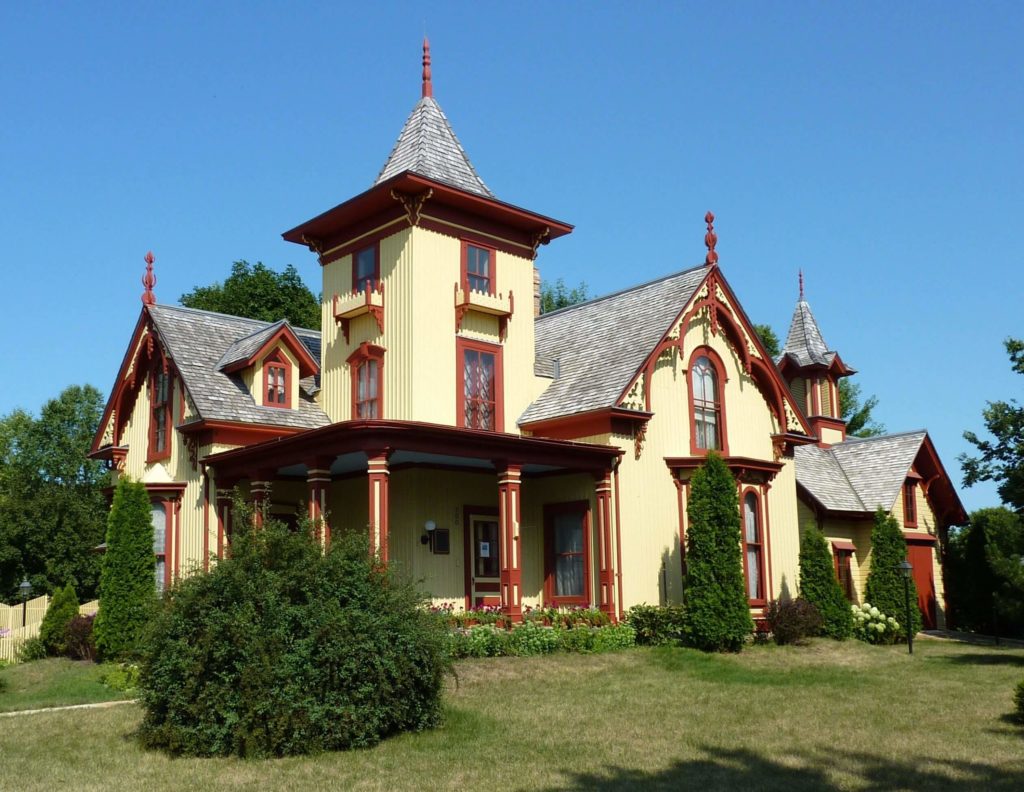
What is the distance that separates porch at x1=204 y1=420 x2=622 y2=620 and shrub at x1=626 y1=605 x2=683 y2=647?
60cm

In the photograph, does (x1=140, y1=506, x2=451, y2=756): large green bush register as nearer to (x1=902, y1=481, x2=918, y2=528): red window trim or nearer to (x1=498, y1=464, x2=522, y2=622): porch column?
(x1=498, y1=464, x2=522, y2=622): porch column

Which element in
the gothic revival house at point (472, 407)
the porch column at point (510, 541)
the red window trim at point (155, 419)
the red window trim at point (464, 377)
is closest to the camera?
the porch column at point (510, 541)

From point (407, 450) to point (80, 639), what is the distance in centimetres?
980

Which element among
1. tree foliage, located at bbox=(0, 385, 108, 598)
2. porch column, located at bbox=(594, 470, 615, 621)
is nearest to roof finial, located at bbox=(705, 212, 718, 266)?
porch column, located at bbox=(594, 470, 615, 621)

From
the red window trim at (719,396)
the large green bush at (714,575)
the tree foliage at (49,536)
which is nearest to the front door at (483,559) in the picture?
the large green bush at (714,575)

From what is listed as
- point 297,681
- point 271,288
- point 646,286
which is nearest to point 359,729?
point 297,681

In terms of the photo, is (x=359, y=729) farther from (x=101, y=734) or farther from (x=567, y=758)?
(x=101, y=734)

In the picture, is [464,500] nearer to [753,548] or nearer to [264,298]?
[753,548]

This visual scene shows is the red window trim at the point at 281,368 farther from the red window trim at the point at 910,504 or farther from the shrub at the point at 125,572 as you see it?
the red window trim at the point at 910,504

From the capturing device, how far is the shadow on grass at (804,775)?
408 inches

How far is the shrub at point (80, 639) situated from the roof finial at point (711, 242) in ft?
52.3

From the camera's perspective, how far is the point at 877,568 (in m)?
26.8

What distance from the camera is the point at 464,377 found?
23406 mm

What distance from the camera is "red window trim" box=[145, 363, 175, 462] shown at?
25672 mm
